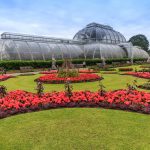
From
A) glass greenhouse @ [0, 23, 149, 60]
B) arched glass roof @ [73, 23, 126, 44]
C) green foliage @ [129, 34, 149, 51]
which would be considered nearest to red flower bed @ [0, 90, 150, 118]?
glass greenhouse @ [0, 23, 149, 60]

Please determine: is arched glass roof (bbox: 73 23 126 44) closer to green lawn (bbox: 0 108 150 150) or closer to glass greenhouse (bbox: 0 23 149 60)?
glass greenhouse (bbox: 0 23 149 60)

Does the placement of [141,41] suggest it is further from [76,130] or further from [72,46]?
[76,130]

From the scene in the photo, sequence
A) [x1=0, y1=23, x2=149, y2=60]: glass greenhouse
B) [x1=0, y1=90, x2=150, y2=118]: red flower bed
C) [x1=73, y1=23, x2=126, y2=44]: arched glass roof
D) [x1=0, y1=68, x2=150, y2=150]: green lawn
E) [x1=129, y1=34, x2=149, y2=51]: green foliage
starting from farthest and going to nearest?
[x1=129, y1=34, x2=149, y2=51]: green foliage, [x1=73, y1=23, x2=126, y2=44]: arched glass roof, [x1=0, y1=23, x2=149, y2=60]: glass greenhouse, [x1=0, y1=90, x2=150, y2=118]: red flower bed, [x1=0, y1=68, x2=150, y2=150]: green lawn

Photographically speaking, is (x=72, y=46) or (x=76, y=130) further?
(x=72, y=46)

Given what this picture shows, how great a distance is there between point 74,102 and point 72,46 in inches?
1873

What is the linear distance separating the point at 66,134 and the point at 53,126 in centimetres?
87

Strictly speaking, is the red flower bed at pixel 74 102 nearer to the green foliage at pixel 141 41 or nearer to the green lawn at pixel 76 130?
the green lawn at pixel 76 130

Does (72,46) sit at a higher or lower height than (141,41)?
lower

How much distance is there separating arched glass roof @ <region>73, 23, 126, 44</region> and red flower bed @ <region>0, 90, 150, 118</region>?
5588cm

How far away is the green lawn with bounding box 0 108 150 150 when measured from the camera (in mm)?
6688

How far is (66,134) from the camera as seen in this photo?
745 cm

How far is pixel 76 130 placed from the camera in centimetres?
776

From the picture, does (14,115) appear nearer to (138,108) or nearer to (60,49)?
(138,108)

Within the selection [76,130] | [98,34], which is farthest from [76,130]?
[98,34]
